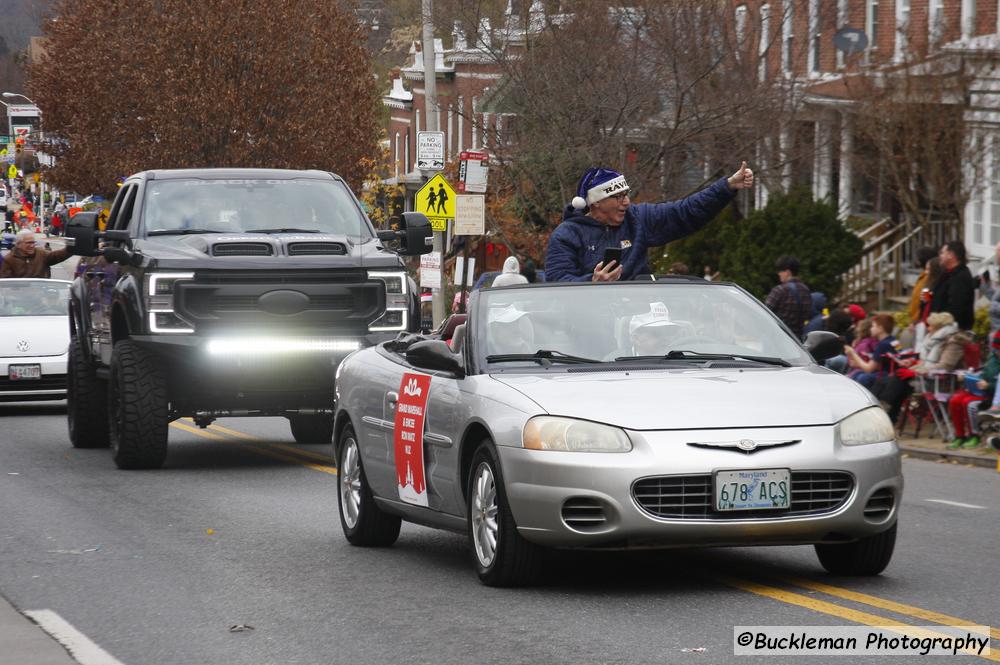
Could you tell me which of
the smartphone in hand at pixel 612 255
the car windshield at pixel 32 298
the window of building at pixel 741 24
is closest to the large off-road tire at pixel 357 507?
the smartphone in hand at pixel 612 255

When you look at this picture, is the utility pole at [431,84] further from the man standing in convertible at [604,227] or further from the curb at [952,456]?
the man standing in convertible at [604,227]

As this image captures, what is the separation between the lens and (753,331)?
9031mm

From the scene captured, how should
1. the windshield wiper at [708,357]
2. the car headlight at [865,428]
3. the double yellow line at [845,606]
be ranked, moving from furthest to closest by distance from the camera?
the windshield wiper at [708,357], the car headlight at [865,428], the double yellow line at [845,606]

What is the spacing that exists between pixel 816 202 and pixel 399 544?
21229mm

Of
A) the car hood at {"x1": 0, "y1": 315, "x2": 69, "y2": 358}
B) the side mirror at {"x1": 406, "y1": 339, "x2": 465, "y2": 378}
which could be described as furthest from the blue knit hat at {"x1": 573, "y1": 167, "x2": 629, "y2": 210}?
the car hood at {"x1": 0, "y1": 315, "x2": 69, "y2": 358}

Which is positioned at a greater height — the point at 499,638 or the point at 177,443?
the point at 499,638

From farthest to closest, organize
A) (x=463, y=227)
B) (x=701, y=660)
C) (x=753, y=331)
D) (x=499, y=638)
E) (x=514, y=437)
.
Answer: (x=463, y=227), (x=753, y=331), (x=514, y=437), (x=499, y=638), (x=701, y=660)

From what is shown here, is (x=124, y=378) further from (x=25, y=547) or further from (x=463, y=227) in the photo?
(x=463, y=227)

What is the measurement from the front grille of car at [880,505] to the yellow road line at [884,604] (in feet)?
1.10

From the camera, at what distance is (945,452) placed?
16.5 meters

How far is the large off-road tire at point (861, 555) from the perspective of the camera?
8.23 meters

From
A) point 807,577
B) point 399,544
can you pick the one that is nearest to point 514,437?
point 807,577

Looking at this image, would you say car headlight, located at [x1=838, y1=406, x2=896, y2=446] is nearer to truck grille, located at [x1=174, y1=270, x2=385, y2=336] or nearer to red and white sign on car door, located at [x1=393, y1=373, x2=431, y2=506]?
red and white sign on car door, located at [x1=393, y1=373, x2=431, y2=506]

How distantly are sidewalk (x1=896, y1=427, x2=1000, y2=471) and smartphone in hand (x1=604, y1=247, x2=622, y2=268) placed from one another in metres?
5.54
